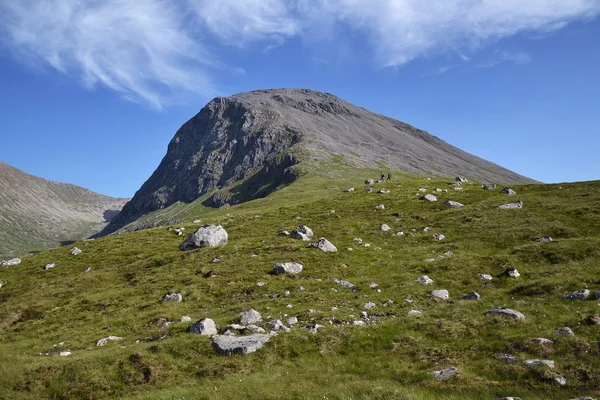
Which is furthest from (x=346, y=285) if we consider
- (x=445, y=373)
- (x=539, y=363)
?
(x=539, y=363)

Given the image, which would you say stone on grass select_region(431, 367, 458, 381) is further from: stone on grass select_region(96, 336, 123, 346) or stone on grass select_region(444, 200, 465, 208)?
stone on grass select_region(444, 200, 465, 208)

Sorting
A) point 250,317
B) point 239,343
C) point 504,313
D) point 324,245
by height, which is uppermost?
point 324,245

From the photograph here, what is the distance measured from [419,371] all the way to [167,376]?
1361 centimetres

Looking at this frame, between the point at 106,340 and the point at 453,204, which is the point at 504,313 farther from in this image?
the point at 453,204

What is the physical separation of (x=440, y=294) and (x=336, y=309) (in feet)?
28.3

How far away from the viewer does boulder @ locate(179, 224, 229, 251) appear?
52906mm

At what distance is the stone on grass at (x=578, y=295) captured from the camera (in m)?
25.3

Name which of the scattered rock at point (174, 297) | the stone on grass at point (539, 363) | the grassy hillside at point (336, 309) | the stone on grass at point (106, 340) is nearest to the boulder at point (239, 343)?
the grassy hillside at point (336, 309)

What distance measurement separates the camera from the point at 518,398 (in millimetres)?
14930

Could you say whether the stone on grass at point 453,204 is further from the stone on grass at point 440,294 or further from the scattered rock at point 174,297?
the scattered rock at point 174,297

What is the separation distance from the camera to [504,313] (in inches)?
945

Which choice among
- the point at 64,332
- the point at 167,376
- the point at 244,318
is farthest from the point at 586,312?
the point at 64,332

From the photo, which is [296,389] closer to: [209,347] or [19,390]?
[209,347]

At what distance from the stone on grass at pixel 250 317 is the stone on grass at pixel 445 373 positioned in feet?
Answer: 43.6
